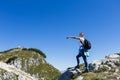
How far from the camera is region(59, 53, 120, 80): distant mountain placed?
88.8 ft

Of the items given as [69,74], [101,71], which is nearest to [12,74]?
[69,74]

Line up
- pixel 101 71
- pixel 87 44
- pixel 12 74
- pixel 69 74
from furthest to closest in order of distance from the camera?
pixel 12 74 < pixel 69 74 < pixel 101 71 < pixel 87 44

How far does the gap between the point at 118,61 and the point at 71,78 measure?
527 centimetres

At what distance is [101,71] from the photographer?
96.2 ft

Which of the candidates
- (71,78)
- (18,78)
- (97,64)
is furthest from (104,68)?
(18,78)

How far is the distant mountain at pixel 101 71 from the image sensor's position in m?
27.1

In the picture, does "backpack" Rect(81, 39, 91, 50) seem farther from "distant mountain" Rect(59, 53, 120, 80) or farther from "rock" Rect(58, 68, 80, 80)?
"rock" Rect(58, 68, 80, 80)

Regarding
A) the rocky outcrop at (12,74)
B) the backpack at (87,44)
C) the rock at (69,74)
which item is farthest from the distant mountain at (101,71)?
the rocky outcrop at (12,74)

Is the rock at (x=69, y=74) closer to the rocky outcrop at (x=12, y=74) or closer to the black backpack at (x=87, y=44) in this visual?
the black backpack at (x=87, y=44)

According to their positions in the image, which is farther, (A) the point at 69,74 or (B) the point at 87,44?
(A) the point at 69,74

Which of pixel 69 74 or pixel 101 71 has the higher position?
pixel 69 74

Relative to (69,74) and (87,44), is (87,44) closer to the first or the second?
(87,44)

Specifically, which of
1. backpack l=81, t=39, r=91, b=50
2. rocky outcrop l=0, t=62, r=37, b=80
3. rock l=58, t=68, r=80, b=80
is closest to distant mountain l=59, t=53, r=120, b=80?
rock l=58, t=68, r=80, b=80

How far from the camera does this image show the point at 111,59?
3180 cm
